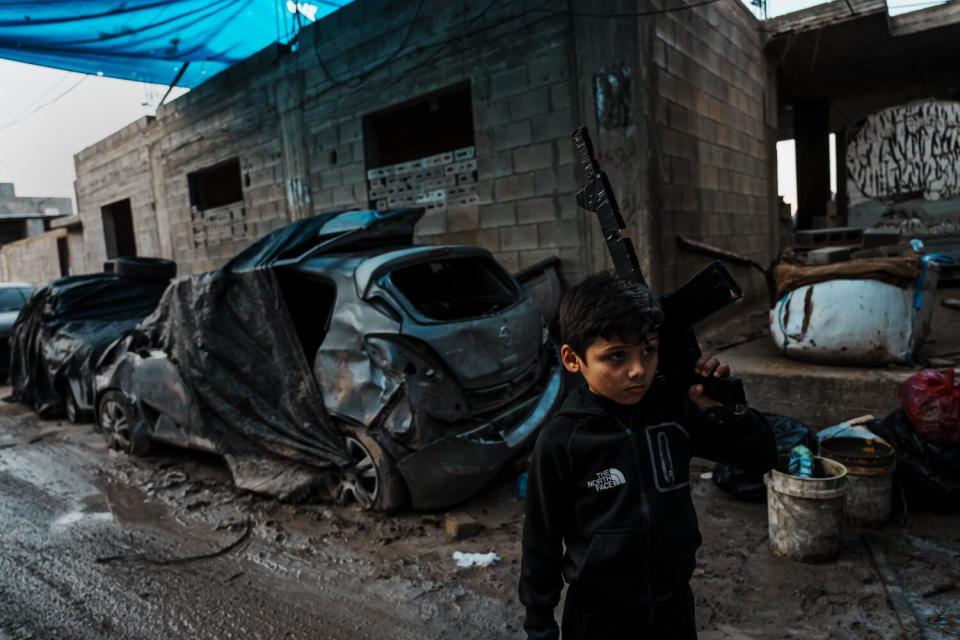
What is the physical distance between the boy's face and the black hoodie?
53mm

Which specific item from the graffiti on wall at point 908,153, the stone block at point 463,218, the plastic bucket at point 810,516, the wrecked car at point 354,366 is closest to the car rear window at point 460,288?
the wrecked car at point 354,366

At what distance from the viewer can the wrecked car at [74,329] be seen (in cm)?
671

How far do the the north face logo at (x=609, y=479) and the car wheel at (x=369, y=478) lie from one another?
241cm

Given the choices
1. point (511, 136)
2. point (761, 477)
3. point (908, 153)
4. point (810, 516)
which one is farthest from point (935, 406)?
point (908, 153)

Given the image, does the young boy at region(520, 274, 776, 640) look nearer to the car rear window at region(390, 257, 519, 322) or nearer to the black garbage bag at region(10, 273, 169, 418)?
the car rear window at region(390, 257, 519, 322)

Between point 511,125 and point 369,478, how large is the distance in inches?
182

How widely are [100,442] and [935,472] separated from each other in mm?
6734

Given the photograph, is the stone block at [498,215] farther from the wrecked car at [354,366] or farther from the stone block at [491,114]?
the wrecked car at [354,366]

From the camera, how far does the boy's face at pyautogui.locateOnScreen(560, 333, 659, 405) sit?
1469 mm

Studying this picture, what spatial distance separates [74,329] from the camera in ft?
22.9

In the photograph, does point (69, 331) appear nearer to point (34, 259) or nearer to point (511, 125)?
point (511, 125)

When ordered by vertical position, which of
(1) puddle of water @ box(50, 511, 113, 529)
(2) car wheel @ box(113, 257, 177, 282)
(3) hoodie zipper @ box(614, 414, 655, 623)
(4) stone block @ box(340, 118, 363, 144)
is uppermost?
(4) stone block @ box(340, 118, 363, 144)

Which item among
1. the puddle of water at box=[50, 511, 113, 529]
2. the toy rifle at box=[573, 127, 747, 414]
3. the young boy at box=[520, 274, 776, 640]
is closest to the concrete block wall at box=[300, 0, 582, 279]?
the puddle of water at box=[50, 511, 113, 529]

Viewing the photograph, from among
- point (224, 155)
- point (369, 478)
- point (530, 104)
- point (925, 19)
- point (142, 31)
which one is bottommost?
point (369, 478)
